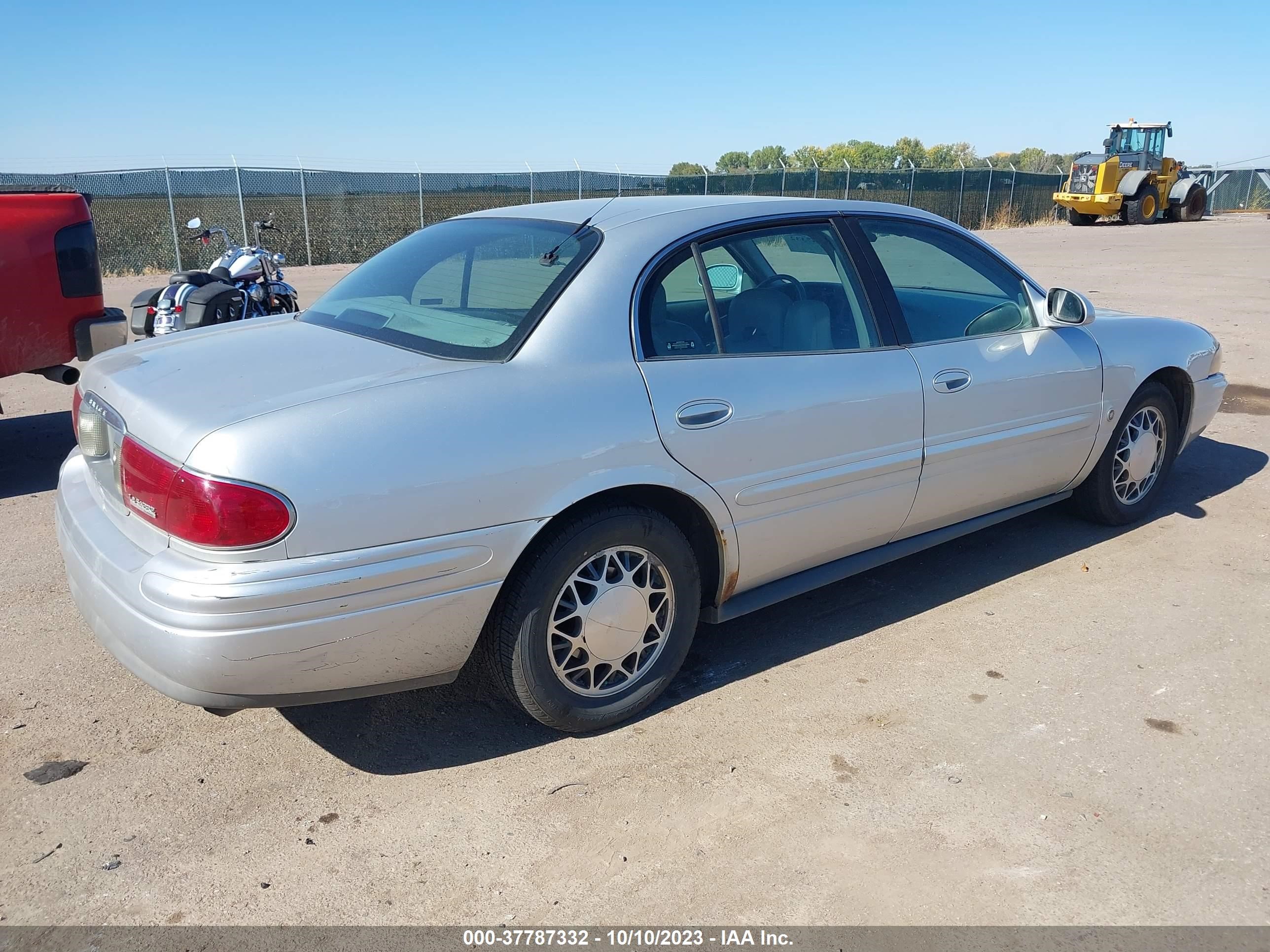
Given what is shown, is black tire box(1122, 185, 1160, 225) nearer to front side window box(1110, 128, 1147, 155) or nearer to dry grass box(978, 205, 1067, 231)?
front side window box(1110, 128, 1147, 155)

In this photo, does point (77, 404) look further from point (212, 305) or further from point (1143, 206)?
point (1143, 206)

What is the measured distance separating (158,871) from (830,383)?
249cm

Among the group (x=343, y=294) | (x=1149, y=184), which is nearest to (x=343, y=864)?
(x=343, y=294)

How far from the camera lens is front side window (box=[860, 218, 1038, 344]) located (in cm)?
393

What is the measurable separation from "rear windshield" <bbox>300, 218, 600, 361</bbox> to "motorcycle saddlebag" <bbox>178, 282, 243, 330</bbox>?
357 centimetres

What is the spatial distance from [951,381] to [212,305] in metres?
5.37

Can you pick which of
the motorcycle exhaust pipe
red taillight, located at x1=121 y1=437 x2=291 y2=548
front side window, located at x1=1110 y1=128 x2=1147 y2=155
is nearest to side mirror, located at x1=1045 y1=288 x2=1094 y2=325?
red taillight, located at x1=121 y1=437 x2=291 y2=548

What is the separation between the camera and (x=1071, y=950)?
2.29 meters

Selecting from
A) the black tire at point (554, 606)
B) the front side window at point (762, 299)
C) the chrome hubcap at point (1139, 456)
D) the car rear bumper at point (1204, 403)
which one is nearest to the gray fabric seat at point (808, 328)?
the front side window at point (762, 299)

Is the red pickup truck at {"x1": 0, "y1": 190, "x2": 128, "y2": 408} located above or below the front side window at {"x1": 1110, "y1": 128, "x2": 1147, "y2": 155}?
below

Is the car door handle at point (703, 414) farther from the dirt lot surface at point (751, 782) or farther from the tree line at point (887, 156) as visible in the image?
the tree line at point (887, 156)

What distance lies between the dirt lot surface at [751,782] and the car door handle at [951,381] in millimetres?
919

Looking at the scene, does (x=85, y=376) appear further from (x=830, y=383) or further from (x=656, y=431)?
(x=830, y=383)

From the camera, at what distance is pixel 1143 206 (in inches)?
1280
